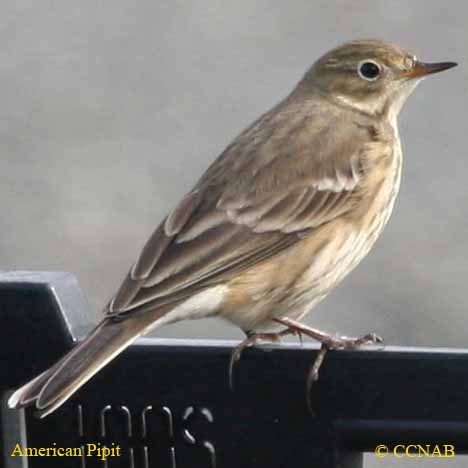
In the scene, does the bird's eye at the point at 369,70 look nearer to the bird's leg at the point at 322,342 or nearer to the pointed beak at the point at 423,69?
the pointed beak at the point at 423,69

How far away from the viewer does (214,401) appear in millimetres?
4125

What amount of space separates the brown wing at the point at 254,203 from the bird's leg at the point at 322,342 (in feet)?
0.92

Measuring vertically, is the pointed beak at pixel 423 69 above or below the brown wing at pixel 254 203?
above

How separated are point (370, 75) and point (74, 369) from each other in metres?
2.85

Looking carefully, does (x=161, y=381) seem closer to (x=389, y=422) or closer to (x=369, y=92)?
(x=389, y=422)

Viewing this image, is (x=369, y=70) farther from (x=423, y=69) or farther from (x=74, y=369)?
(x=74, y=369)

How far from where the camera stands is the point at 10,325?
4.25 meters

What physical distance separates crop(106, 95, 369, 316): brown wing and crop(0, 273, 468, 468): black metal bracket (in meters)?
0.73

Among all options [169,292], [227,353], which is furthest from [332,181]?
[227,353]

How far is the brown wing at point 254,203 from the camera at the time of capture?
17.2 feet

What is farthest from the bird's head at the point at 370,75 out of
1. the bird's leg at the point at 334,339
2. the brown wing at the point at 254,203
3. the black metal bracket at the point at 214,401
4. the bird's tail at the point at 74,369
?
the black metal bracket at the point at 214,401

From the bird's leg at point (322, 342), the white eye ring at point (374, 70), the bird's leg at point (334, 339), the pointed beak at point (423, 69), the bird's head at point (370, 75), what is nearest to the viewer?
the bird's leg at point (322, 342)

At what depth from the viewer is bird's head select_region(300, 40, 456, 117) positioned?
6.48m

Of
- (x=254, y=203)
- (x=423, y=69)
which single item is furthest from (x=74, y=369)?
(x=423, y=69)
